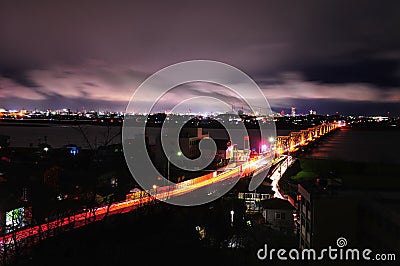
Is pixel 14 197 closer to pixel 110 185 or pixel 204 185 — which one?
pixel 110 185

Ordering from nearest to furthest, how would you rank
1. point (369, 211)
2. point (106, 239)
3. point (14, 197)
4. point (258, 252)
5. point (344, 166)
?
point (106, 239)
point (369, 211)
point (258, 252)
point (14, 197)
point (344, 166)

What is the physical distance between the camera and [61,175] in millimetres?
5375

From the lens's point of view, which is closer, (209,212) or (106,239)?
(106,239)

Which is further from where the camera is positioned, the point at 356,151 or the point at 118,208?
the point at 356,151

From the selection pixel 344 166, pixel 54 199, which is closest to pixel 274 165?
pixel 344 166

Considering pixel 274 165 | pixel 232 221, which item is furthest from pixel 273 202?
pixel 274 165

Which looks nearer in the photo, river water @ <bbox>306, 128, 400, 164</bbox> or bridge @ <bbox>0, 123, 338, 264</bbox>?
bridge @ <bbox>0, 123, 338, 264</bbox>

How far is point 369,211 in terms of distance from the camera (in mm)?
2807

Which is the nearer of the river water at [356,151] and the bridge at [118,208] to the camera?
the bridge at [118,208]

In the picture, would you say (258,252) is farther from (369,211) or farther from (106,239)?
(106,239)

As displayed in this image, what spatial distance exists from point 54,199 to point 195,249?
2.26m

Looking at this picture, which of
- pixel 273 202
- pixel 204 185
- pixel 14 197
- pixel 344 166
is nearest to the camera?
pixel 14 197

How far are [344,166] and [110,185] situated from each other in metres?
7.37

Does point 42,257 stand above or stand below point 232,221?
above
